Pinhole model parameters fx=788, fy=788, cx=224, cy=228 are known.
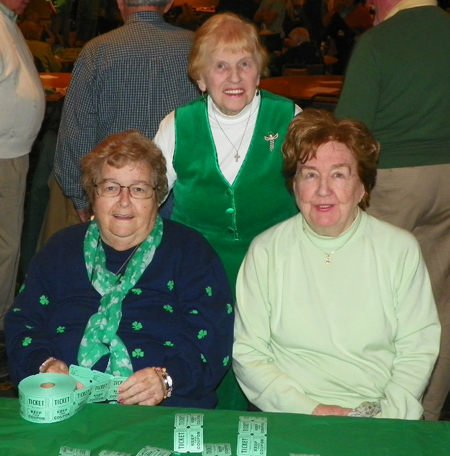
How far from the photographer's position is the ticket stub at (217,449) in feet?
5.24

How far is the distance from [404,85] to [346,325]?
3.92 feet

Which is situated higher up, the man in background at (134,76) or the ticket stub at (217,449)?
the man in background at (134,76)

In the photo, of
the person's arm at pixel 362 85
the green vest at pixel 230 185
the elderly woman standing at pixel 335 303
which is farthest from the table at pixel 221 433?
the person's arm at pixel 362 85

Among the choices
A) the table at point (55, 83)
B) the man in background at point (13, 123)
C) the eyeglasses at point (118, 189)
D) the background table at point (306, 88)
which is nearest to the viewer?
the eyeglasses at point (118, 189)

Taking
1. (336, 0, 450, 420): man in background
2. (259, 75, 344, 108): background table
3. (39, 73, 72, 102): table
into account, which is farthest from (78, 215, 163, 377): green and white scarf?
(259, 75, 344, 108): background table

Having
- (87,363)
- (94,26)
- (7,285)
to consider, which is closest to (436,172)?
(87,363)

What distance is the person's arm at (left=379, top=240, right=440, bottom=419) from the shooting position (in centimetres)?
220

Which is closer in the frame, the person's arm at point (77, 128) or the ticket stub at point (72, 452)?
the ticket stub at point (72, 452)

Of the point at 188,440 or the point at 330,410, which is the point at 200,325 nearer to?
the point at 330,410

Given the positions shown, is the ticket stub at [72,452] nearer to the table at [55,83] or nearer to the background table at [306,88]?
the table at [55,83]

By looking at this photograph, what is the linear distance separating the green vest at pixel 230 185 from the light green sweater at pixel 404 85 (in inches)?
17.9

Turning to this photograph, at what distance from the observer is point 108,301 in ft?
7.60

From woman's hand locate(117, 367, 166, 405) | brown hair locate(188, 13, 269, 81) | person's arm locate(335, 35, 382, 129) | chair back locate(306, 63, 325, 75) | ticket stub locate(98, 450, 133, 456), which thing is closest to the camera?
ticket stub locate(98, 450, 133, 456)

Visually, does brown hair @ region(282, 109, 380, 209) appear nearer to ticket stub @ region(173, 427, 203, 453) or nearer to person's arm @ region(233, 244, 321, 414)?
person's arm @ region(233, 244, 321, 414)
